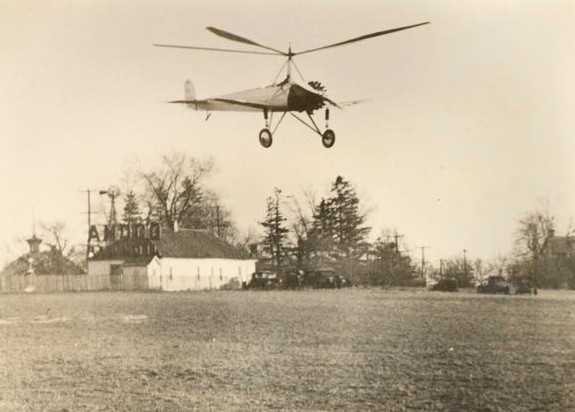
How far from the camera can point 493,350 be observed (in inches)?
400

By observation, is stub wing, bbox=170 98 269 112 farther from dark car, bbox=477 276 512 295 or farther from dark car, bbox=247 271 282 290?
dark car, bbox=477 276 512 295

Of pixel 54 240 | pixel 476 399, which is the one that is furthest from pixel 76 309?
pixel 476 399

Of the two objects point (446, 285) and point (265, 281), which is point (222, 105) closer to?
point (265, 281)

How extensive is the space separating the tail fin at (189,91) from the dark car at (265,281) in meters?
13.8

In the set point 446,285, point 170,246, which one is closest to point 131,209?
point 170,246

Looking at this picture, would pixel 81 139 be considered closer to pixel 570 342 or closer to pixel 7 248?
pixel 7 248

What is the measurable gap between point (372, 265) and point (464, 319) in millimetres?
6151

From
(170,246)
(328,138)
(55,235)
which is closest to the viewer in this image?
(328,138)

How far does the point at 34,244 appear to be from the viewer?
34.6 ft

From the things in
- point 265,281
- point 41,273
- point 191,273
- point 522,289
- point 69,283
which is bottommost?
point 522,289

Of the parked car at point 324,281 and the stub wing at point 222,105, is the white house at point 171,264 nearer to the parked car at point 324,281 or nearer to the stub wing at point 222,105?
the parked car at point 324,281

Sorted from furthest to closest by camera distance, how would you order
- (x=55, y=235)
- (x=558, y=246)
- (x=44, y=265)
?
(x=558, y=246)
(x=44, y=265)
(x=55, y=235)

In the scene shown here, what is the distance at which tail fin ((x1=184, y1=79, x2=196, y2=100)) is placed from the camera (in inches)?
313

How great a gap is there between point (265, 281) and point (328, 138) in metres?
16.4
